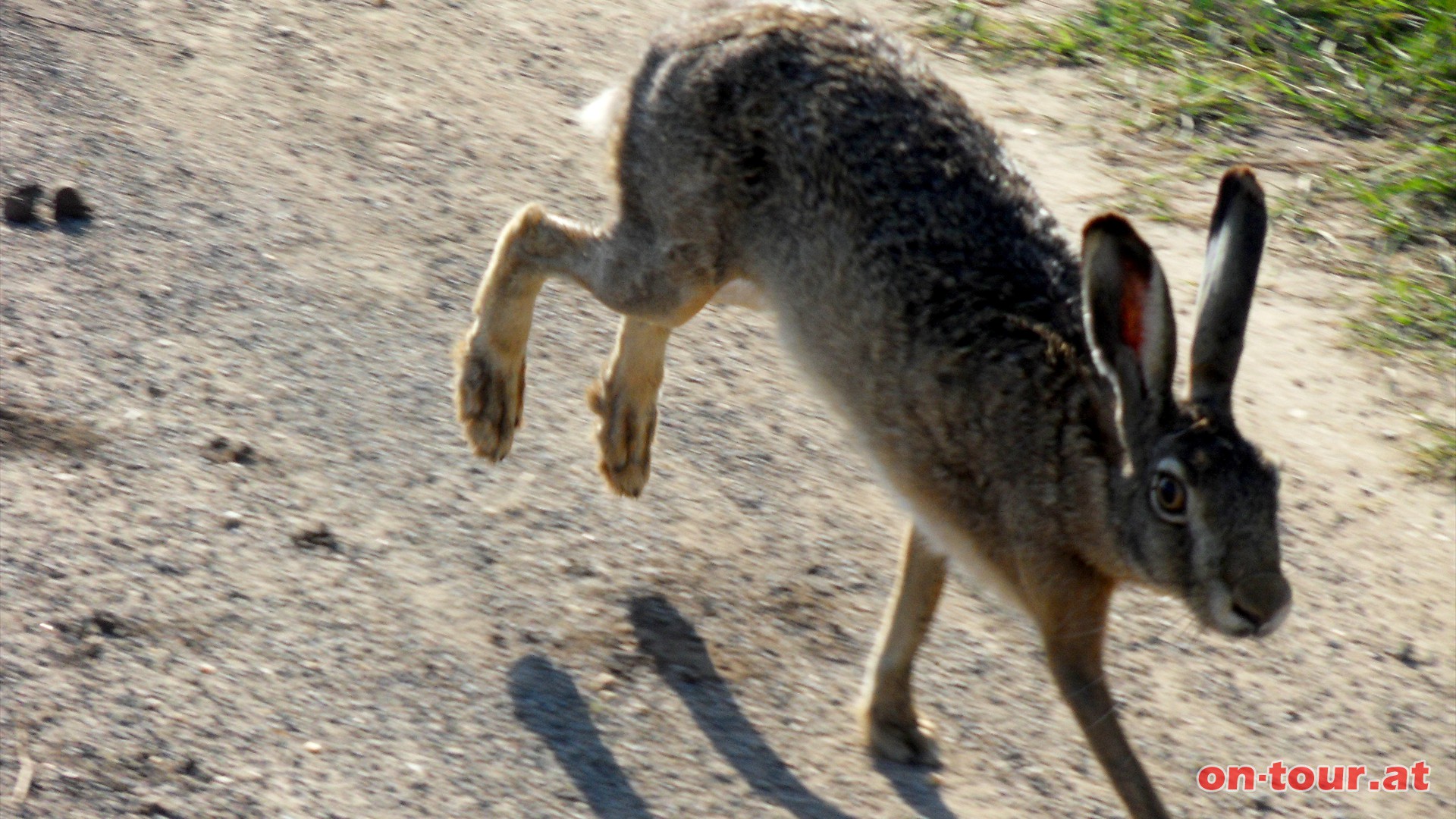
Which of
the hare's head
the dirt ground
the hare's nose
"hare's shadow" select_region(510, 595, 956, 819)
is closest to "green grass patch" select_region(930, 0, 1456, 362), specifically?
the dirt ground

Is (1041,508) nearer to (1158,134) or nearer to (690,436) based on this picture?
(690,436)

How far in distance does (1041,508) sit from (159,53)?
15.1ft

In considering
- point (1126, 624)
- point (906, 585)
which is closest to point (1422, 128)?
point (1126, 624)

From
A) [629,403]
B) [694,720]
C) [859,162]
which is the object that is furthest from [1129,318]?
[629,403]

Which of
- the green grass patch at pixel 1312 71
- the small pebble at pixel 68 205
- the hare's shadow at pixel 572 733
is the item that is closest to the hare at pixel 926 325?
the hare's shadow at pixel 572 733

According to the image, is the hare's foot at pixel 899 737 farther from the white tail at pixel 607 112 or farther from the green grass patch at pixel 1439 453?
the green grass patch at pixel 1439 453

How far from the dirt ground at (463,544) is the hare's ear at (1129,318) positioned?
1019 millimetres

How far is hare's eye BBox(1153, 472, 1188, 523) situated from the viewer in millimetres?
3639

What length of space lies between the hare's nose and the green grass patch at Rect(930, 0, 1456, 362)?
10.9ft

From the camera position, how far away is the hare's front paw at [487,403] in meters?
4.80

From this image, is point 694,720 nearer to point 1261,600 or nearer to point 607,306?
point 607,306

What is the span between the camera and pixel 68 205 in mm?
5512

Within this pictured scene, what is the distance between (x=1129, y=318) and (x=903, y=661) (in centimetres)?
109

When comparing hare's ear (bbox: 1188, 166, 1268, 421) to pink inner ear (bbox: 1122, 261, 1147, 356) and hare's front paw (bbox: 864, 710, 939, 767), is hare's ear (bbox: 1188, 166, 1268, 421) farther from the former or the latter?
hare's front paw (bbox: 864, 710, 939, 767)
